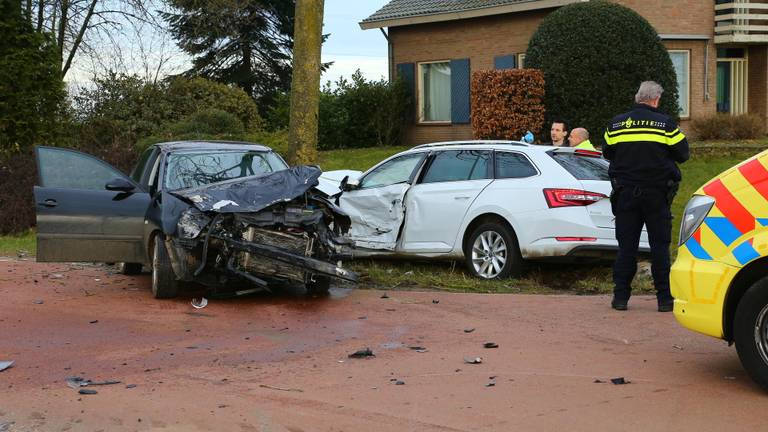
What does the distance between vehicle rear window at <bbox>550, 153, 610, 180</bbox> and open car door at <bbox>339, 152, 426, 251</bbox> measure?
5.91ft

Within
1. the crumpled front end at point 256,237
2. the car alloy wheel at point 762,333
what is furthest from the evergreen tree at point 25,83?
the car alloy wheel at point 762,333

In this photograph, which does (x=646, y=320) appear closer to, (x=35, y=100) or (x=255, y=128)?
(x=35, y=100)

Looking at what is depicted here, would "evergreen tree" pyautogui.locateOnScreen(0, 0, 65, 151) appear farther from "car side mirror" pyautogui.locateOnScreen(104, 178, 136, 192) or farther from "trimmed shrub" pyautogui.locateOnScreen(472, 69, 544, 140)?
"car side mirror" pyautogui.locateOnScreen(104, 178, 136, 192)

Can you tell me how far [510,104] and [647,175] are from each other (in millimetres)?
13419

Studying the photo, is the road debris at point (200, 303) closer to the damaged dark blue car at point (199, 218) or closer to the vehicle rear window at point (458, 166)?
the damaged dark blue car at point (199, 218)

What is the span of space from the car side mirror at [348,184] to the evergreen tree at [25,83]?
10.2 m

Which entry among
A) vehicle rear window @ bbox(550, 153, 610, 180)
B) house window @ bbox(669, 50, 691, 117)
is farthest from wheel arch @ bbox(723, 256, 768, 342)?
house window @ bbox(669, 50, 691, 117)

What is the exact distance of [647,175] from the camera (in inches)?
339

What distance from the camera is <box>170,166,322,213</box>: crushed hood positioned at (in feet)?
30.2

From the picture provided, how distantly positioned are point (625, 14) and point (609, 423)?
17106 millimetres

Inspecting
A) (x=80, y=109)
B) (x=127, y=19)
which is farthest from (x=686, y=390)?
(x=127, y=19)

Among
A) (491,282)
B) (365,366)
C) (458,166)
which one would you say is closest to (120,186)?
(458,166)

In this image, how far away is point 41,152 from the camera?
34.4 feet

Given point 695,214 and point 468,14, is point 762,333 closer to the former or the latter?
point 695,214
